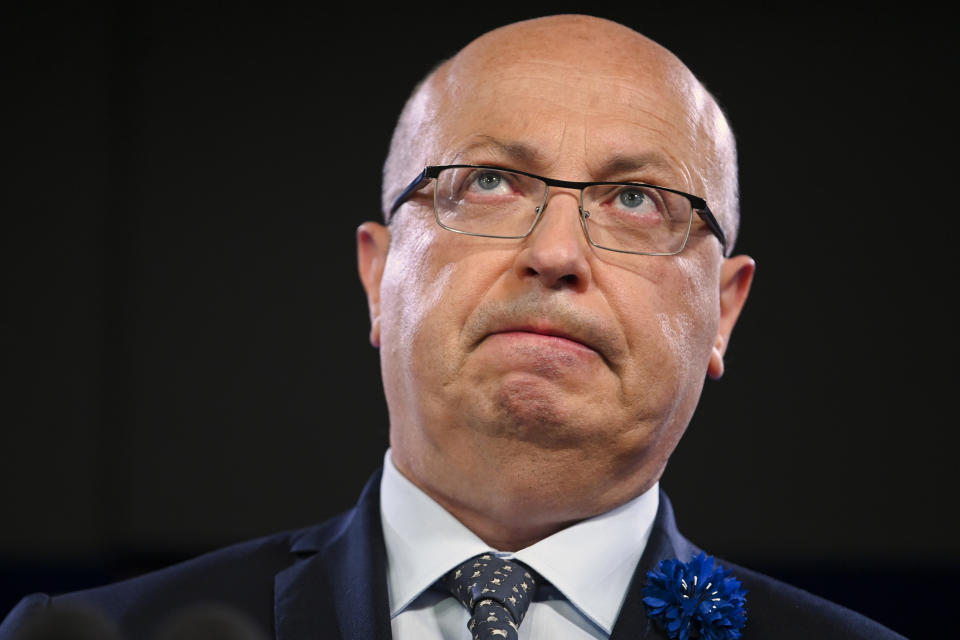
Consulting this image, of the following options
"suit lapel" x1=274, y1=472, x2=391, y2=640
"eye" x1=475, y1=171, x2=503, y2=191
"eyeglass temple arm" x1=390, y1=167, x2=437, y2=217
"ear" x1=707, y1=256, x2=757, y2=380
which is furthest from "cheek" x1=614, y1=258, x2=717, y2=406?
"suit lapel" x1=274, y1=472, x2=391, y2=640

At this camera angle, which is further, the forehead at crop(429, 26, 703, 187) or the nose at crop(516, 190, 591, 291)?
the forehead at crop(429, 26, 703, 187)

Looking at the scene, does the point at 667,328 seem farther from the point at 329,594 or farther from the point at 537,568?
the point at 329,594

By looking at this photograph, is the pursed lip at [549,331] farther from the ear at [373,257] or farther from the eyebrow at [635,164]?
the ear at [373,257]

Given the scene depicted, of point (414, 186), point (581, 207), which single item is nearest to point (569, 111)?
point (581, 207)

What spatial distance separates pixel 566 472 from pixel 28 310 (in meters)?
→ 1.93

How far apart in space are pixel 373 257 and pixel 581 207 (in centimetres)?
50

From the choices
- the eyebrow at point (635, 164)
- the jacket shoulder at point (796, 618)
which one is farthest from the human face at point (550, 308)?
the jacket shoulder at point (796, 618)

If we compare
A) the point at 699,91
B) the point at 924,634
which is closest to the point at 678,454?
the point at 924,634

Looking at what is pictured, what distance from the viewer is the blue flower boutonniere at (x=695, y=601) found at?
1652 mm

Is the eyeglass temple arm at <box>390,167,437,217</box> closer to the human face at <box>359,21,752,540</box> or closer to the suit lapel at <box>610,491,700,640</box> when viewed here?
the human face at <box>359,21,752,540</box>

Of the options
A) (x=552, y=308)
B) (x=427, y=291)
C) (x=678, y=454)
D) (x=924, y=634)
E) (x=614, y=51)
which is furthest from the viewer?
(x=678, y=454)

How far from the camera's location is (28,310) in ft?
Result: 9.94

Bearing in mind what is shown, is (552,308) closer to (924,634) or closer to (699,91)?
(699,91)

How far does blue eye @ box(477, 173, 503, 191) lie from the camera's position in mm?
1749
